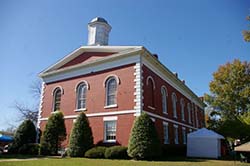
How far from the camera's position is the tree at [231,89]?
34062mm

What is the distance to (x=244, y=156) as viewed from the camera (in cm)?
1659

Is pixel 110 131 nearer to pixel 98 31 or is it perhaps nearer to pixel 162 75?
pixel 162 75

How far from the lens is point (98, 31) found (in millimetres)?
26609

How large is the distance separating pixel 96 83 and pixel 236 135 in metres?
21.4

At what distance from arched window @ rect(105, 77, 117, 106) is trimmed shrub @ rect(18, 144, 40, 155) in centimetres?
769

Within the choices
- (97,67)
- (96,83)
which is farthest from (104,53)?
(96,83)

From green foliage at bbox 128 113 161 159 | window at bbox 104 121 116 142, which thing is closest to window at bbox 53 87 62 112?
window at bbox 104 121 116 142

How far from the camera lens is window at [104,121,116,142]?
63.0 feet

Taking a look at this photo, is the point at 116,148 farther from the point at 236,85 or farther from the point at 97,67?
the point at 236,85

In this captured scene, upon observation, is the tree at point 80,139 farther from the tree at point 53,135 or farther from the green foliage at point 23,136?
the green foliage at point 23,136

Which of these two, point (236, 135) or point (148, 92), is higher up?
point (148, 92)

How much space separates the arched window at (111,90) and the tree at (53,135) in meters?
4.73

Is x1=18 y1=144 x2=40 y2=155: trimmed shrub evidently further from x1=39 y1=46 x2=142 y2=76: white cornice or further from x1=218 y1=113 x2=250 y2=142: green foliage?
x1=218 y1=113 x2=250 y2=142: green foliage

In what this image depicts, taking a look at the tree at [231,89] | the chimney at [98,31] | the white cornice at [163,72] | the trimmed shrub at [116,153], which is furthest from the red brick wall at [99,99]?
the tree at [231,89]
